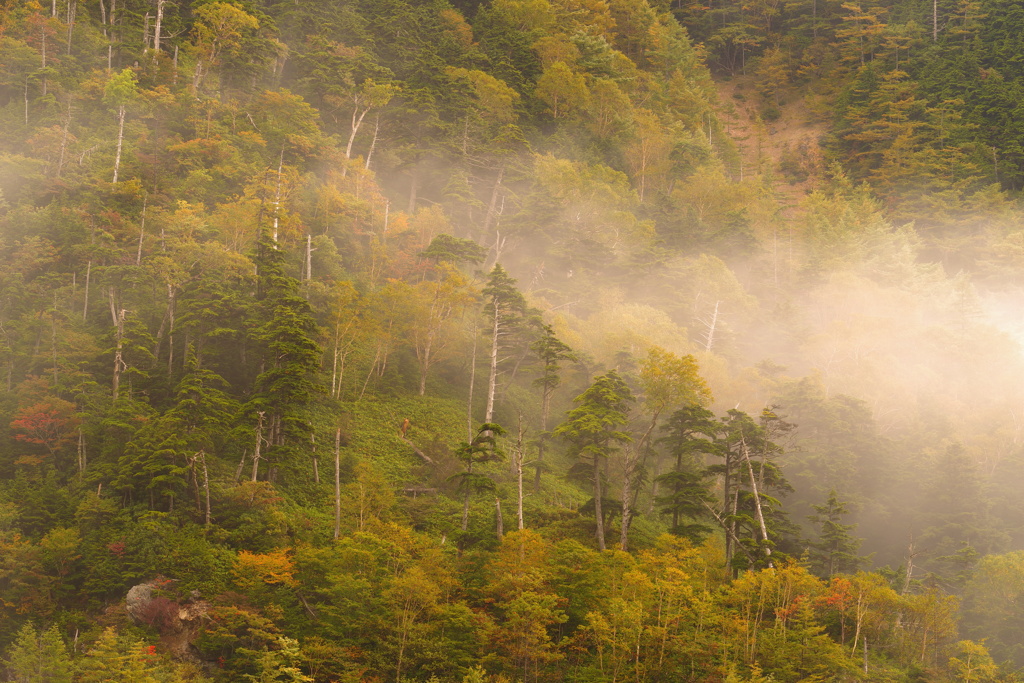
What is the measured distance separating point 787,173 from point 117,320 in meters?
95.5

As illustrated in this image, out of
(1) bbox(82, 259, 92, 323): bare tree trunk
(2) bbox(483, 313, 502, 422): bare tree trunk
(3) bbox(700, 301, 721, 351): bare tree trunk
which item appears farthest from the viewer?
(3) bbox(700, 301, 721, 351): bare tree trunk

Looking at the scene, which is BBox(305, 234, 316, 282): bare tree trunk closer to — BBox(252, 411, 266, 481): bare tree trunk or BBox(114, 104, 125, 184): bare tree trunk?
BBox(114, 104, 125, 184): bare tree trunk

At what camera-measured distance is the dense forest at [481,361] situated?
31.9 metres

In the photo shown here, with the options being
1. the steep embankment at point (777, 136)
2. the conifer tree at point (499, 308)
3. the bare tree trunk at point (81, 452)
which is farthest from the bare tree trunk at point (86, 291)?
the steep embankment at point (777, 136)

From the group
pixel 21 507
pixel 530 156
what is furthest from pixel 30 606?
pixel 530 156

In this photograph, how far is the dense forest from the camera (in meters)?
31.9

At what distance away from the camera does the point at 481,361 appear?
56125 millimetres

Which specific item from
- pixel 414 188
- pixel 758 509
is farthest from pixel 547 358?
pixel 414 188

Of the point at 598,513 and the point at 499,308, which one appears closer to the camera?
the point at 598,513

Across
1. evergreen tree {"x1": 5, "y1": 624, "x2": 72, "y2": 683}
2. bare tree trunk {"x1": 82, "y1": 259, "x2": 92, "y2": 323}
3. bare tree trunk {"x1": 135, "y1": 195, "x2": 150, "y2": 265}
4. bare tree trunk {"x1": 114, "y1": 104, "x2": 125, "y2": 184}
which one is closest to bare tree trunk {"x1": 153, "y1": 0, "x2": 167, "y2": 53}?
bare tree trunk {"x1": 114, "y1": 104, "x2": 125, "y2": 184}

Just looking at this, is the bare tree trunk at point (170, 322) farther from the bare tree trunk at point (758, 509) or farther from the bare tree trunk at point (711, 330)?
the bare tree trunk at point (711, 330)

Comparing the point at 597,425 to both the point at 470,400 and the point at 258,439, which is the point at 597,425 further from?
the point at 258,439

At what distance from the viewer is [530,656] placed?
30672 millimetres

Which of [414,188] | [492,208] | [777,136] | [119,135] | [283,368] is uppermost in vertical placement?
[777,136]
